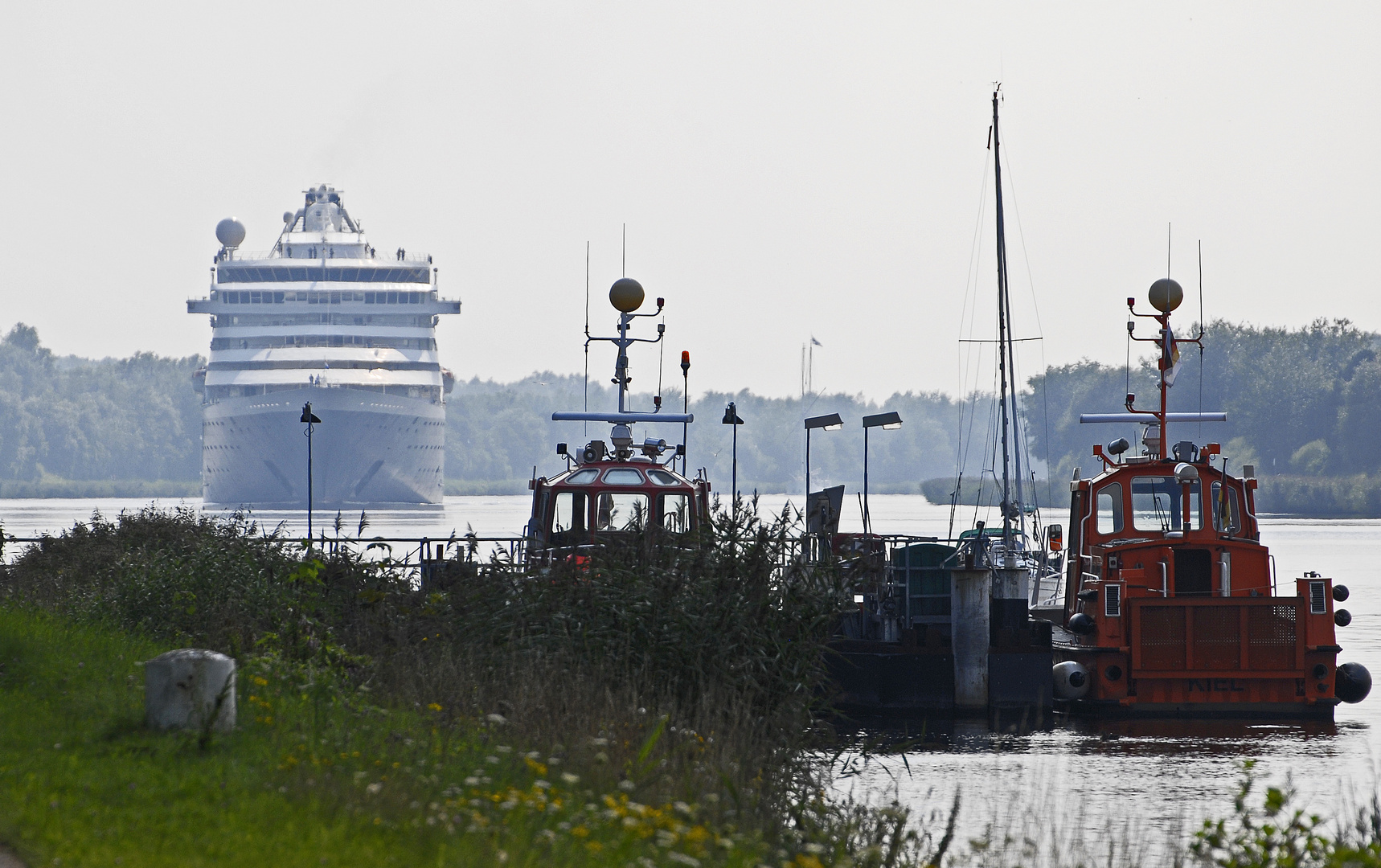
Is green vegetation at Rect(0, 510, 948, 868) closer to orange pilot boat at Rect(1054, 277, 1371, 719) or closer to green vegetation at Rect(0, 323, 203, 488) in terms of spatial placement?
orange pilot boat at Rect(1054, 277, 1371, 719)

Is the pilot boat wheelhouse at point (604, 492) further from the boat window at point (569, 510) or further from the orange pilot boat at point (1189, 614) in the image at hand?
the orange pilot boat at point (1189, 614)

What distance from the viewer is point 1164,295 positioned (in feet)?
79.4

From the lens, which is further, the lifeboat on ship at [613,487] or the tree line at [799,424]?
the tree line at [799,424]

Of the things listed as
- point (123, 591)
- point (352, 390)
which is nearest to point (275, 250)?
point (352, 390)

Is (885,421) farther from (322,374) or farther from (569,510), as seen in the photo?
(322,374)

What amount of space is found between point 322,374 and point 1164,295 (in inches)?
2736

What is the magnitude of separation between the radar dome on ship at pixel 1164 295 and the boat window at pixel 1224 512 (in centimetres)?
381

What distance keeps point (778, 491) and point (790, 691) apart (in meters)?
155

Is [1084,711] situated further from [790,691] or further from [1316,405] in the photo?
[1316,405]

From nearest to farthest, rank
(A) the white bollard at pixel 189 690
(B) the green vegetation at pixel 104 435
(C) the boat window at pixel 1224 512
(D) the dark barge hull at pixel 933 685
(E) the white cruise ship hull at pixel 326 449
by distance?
1. (A) the white bollard at pixel 189 690
2. (D) the dark barge hull at pixel 933 685
3. (C) the boat window at pixel 1224 512
4. (E) the white cruise ship hull at pixel 326 449
5. (B) the green vegetation at pixel 104 435

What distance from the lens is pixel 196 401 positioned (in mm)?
146625

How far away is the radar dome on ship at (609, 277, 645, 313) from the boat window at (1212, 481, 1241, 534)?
879cm

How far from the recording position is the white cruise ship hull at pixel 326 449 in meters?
88.2

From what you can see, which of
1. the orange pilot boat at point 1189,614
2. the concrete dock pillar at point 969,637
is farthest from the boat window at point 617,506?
the orange pilot boat at point 1189,614
